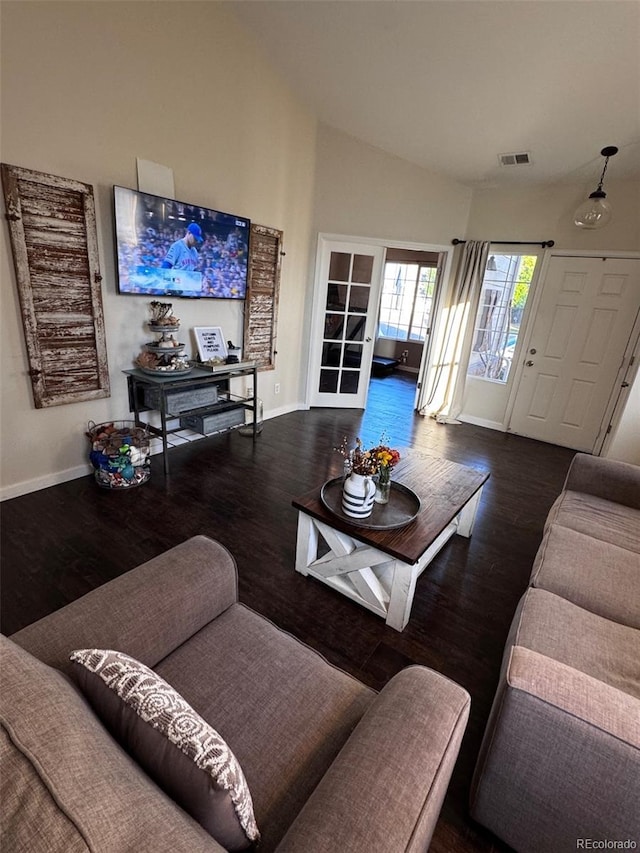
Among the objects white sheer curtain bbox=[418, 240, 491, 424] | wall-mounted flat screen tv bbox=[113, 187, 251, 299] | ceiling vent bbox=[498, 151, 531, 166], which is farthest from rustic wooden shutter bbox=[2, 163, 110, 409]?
white sheer curtain bbox=[418, 240, 491, 424]

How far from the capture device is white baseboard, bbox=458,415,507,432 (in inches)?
193

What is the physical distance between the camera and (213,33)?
9.62 ft

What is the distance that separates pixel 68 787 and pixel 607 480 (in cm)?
254

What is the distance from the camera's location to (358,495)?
73.7 inches

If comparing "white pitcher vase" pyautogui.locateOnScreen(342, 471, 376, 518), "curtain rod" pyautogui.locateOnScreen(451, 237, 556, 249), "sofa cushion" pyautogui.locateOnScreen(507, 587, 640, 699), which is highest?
"curtain rod" pyautogui.locateOnScreen(451, 237, 556, 249)

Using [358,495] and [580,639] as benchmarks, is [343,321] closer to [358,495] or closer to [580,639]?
[358,495]

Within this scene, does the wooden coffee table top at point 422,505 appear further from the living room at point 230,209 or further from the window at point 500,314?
the window at point 500,314

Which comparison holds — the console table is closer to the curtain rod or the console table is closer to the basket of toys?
the basket of toys

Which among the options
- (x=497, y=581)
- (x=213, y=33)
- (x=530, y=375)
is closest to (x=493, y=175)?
(x=530, y=375)

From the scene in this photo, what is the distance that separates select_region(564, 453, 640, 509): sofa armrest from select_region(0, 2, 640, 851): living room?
0.56 metres

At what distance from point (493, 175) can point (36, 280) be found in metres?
4.29

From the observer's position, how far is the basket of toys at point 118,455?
277 cm

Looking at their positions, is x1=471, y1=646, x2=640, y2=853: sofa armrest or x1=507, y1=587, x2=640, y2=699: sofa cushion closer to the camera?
x1=471, y1=646, x2=640, y2=853: sofa armrest

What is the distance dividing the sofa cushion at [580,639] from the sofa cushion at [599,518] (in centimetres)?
60
